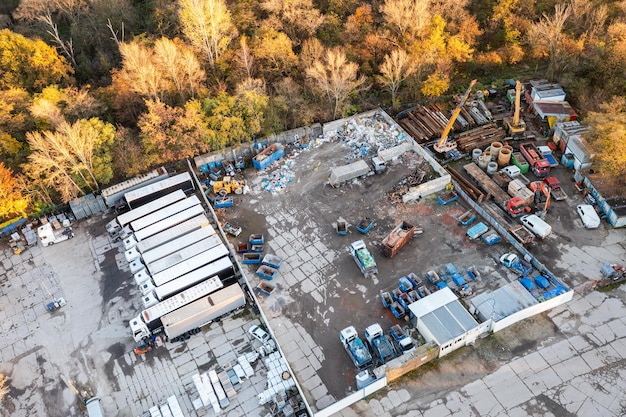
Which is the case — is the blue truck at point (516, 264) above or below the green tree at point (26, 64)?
below

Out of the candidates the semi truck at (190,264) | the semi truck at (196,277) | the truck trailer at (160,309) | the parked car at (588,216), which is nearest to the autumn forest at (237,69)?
the parked car at (588,216)

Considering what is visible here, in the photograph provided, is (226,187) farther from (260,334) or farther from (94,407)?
(94,407)

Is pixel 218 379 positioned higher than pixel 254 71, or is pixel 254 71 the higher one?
pixel 254 71

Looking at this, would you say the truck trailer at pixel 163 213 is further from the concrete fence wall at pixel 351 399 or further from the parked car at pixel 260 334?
the concrete fence wall at pixel 351 399

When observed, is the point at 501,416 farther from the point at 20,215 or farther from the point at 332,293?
the point at 20,215

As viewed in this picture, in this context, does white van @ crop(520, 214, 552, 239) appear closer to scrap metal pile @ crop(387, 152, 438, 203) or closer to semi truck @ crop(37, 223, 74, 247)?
scrap metal pile @ crop(387, 152, 438, 203)

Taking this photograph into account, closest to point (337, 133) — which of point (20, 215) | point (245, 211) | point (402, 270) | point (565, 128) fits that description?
point (245, 211)

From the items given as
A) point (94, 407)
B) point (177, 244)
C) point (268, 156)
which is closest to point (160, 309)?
point (177, 244)

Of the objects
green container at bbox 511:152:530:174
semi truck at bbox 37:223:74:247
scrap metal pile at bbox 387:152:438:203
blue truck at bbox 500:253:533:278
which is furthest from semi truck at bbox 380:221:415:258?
semi truck at bbox 37:223:74:247
